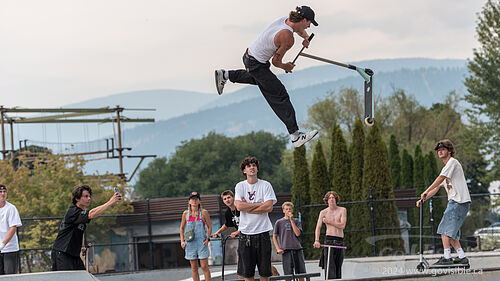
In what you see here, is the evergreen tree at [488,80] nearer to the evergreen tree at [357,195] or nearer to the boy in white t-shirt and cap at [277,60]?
the evergreen tree at [357,195]

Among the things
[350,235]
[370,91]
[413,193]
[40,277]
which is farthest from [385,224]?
[40,277]

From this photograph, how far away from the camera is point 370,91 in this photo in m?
8.66

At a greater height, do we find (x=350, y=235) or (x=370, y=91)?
(x=370, y=91)

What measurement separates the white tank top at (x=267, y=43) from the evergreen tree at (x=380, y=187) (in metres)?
16.3

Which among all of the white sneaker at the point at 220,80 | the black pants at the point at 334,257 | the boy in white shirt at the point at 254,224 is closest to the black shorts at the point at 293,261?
the black pants at the point at 334,257

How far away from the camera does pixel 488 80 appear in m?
34.2

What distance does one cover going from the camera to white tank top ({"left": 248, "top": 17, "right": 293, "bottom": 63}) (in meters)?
7.78

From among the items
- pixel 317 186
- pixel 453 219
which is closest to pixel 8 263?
pixel 453 219

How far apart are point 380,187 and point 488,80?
13.4 meters

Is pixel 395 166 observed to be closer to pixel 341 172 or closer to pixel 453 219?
pixel 341 172

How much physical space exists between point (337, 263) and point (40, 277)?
4.45 meters

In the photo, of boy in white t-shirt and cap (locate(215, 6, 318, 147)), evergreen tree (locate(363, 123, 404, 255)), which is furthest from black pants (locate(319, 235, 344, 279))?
evergreen tree (locate(363, 123, 404, 255))

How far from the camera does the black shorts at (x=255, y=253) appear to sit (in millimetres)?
8148

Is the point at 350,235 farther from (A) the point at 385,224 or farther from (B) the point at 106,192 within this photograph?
(B) the point at 106,192
